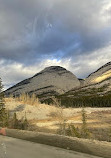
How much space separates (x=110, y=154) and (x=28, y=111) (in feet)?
86.3

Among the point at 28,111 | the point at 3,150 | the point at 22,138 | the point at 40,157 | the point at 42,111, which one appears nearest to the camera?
the point at 40,157

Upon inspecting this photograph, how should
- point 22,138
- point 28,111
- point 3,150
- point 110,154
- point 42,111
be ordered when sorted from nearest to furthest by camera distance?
point 110,154 → point 3,150 → point 22,138 → point 28,111 → point 42,111

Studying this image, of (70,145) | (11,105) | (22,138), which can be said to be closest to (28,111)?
(11,105)

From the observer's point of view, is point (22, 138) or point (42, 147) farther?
point (22, 138)

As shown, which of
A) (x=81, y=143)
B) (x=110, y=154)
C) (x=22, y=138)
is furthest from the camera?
(x=22, y=138)

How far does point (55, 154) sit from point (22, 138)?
253 cm

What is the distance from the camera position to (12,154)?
5688 mm

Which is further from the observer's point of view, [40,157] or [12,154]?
[12,154]

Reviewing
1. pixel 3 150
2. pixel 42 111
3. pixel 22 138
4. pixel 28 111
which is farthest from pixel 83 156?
pixel 42 111

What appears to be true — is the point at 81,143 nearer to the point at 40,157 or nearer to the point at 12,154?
the point at 40,157

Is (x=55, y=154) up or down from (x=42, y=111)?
A: down

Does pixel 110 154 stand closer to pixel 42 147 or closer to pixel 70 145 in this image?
pixel 70 145

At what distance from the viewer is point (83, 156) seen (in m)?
5.13

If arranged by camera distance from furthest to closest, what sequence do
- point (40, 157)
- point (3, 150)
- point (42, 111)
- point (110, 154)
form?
point (42, 111)
point (3, 150)
point (40, 157)
point (110, 154)
